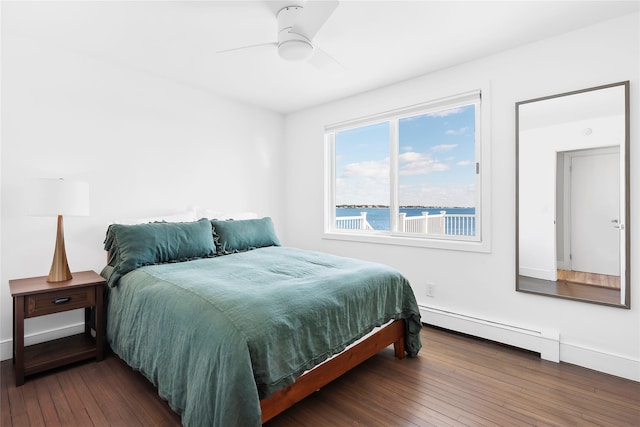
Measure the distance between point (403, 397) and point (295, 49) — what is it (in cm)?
237

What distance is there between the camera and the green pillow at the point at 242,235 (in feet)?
9.94

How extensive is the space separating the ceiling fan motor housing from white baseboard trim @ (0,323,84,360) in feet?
9.41

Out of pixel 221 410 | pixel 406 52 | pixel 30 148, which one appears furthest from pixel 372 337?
pixel 30 148

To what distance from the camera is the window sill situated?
2.87 m

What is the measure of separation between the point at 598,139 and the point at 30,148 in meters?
4.38

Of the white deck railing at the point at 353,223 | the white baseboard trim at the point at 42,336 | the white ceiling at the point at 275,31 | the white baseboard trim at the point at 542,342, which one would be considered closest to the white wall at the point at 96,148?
the white baseboard trim at the point at 42,336

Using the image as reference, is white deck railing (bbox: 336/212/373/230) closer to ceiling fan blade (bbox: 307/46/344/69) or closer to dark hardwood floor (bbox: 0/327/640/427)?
dark hardwood floor (bbox: 0/327/640/427)

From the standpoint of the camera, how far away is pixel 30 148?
2.50 m

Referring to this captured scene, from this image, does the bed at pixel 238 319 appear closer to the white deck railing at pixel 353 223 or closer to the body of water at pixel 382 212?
the body of water at pixel 382 212

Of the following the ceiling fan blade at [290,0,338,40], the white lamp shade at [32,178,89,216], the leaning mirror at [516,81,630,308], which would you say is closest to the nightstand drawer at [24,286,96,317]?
the white lamp shade at [32,178,89,216]

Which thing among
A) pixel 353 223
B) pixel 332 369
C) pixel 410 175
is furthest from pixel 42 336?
pixel 410 175

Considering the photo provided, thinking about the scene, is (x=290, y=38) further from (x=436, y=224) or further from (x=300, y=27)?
(x=436, y=224)

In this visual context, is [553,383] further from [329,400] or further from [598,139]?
[598,139]

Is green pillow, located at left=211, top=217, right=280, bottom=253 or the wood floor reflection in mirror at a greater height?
green pillow, located at left=211, top=217, right=280, bottom=253
